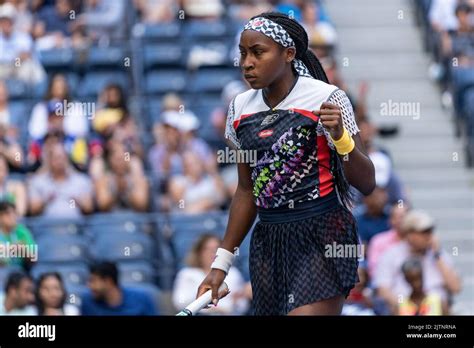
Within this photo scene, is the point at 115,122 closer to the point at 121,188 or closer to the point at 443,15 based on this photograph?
the point at 121,188

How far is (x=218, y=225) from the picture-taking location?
9547 millimetres

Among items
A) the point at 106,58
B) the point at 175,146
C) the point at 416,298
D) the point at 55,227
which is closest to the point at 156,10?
the point at 106,58

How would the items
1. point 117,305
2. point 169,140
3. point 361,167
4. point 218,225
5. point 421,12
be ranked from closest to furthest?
point 361,167
point 117,305
point 218,225
point 169,140
point 421,12

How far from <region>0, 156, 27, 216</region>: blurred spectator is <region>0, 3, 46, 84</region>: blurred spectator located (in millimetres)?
1283

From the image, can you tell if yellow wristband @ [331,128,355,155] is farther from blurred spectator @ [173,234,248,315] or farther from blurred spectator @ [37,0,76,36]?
blurred spectator @ [37,0,76,36]

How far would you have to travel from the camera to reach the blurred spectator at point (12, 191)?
9805 millimetres

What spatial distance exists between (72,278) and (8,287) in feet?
1.72

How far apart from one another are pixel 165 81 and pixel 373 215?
2.22 meters

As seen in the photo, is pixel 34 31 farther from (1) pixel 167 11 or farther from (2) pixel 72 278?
(2) pixel 72 278

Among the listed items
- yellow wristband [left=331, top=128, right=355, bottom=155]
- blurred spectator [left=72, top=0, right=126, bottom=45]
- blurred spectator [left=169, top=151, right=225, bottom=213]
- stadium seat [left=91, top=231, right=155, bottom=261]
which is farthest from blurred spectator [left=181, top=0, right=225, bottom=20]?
yellow wristband [left=331, top=128, right=355, bottom=155]

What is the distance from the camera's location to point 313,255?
547 cm

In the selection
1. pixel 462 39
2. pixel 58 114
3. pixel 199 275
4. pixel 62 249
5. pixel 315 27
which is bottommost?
pixel 199 275

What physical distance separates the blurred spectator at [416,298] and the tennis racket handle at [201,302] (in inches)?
127
